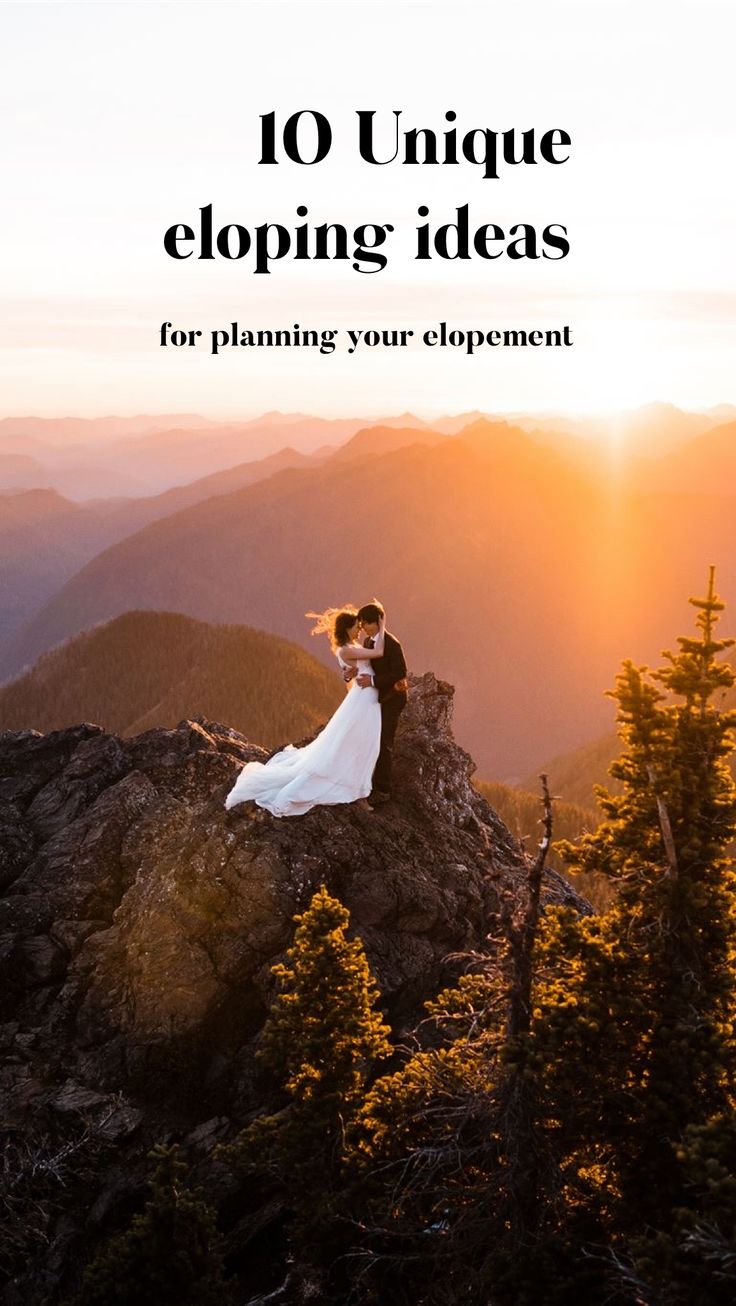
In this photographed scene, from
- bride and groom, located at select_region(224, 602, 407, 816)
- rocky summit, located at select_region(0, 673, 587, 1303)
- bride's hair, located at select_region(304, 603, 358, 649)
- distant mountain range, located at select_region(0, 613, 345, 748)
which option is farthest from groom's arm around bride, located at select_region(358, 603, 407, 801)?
distant mountain range, located at select_region(0, 613, 345, 748)

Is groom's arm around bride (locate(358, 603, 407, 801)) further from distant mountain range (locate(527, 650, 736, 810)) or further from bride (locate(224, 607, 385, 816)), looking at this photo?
distant mountain range (locate(527, 650, 736, 810))

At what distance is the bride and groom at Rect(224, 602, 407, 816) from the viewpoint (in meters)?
18.2

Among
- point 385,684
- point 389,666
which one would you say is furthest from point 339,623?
point 385,684

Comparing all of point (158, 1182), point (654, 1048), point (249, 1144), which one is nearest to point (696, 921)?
point (654, 1048)

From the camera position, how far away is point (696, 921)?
12.7 m

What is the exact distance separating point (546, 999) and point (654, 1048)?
1297 millimetres

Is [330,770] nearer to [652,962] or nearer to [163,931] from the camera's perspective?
[163,931]

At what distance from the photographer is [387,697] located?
1889 cm

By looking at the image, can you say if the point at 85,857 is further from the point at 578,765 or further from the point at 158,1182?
the point at 578,765

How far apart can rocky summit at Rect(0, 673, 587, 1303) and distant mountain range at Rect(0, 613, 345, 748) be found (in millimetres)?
71935

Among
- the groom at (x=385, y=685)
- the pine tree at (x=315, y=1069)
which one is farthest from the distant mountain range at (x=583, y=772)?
the pine tree at (x=315, y=1069)

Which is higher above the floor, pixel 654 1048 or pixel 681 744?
pixel 681 744

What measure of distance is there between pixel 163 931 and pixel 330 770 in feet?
12.7

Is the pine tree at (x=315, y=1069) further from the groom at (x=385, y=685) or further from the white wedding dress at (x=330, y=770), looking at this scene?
the groom at (x=385, y=685)
